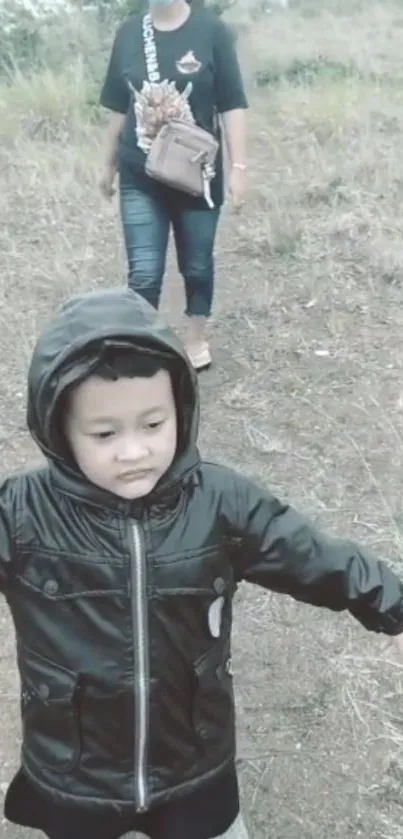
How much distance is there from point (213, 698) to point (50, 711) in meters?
0.26

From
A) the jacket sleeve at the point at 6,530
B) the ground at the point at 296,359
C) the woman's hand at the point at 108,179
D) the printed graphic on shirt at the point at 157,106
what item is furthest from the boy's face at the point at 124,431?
the woman's hand at the point at 108,179

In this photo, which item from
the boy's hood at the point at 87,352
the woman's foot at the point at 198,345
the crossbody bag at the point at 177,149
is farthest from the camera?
the woman's foot at the point at 198,345

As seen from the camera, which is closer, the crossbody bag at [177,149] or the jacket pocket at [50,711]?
the jacket pocket at [50,711]

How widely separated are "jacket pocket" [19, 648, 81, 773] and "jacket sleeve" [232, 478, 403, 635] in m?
0.32

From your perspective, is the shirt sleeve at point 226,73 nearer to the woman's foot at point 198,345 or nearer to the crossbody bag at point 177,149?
the crossbody bag at point 177,149

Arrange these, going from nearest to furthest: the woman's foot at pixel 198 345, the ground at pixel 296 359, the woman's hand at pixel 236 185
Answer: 1. the ground at pixel 296 359
2. the woman's hand at pixel 236 185
3. the woman's foot at pixel 198 345

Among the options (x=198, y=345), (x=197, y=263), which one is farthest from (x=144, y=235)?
(x=198, y=345)

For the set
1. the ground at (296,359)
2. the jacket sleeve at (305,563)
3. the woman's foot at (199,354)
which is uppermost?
the jacket sleeve at (305,563)

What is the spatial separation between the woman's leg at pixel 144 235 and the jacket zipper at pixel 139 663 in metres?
2.49

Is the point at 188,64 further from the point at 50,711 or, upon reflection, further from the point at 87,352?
the point at 50,711

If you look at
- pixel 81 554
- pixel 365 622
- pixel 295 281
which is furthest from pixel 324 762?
pixel 295 281

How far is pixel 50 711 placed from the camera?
6.19 ft

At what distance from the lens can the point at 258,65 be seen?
11.2 m

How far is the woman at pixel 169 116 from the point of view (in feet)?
13.1
